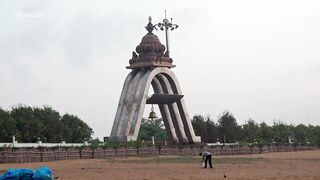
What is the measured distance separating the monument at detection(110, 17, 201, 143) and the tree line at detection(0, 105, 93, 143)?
1326 centimetres

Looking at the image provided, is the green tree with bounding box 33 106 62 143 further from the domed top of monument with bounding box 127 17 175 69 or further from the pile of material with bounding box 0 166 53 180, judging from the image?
the pile of material with bounding box 0 166 53 180

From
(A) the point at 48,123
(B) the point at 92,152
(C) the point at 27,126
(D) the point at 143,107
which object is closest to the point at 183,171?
(B) the point at 92,152

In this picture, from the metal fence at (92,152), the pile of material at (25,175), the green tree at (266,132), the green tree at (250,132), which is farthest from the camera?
the green tree at (266,132)

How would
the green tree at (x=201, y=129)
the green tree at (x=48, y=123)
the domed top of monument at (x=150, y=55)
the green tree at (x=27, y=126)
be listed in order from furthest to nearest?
the green tree at (x=201, y=129)
the green tree at (x=48, y=123)
the green tree at (x=27, y=126)
the domed top of monument at (x=150, y=55)

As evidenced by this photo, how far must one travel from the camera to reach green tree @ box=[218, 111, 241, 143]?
8976 cm

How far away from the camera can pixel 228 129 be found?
9062 cm

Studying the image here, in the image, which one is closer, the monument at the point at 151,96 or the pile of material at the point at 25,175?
the pile of material at the point at 25,175

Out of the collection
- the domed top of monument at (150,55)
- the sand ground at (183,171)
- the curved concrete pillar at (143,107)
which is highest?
the domed top of monument at (150,55)

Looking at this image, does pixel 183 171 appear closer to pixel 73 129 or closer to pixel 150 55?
pixel 150 55

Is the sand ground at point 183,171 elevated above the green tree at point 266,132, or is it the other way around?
the green tree at point 266,132

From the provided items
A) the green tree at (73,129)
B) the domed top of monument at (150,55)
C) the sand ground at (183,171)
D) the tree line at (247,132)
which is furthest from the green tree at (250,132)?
the sand ground at (183,171)

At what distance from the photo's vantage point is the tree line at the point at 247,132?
291ft

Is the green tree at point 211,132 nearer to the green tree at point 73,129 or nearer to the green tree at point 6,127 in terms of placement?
the green tree at point 73,129

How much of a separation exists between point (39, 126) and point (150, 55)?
18103 mm
